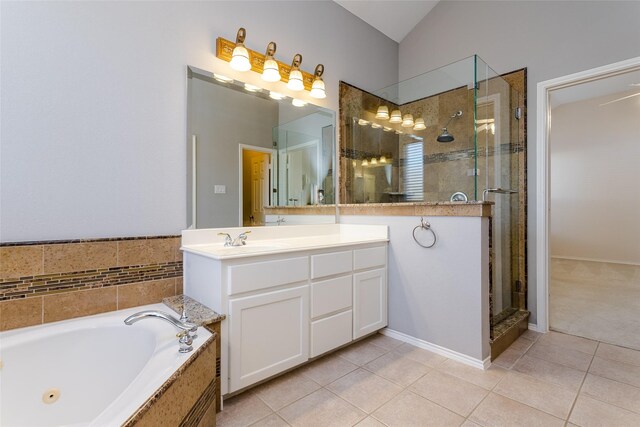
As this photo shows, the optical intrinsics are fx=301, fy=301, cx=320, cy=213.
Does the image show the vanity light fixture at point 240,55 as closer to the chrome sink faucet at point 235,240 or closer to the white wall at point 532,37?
the chrome sink faucet at point 235,240

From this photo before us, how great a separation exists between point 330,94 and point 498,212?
1.82 m

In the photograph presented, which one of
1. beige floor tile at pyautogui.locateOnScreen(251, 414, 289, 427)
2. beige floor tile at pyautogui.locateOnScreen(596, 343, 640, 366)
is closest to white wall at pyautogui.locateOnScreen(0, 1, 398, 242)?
beige floor tile at pyautogui.locateOnScreen(251, 414, 289, 427)

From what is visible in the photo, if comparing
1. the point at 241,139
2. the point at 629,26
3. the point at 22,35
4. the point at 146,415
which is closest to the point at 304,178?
the point at 241,139

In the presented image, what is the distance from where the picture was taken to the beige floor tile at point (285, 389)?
1.68 m

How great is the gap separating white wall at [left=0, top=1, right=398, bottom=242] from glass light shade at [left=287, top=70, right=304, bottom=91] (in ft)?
1.34

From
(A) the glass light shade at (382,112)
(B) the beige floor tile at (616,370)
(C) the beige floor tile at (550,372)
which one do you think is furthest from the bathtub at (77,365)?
(A) the glass light shade at (382,112)

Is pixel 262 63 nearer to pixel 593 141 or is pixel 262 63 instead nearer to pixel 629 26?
pixel 629 26

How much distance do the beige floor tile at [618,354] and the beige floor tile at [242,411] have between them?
7.89 ft

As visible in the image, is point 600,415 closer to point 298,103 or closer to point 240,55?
point 298,103

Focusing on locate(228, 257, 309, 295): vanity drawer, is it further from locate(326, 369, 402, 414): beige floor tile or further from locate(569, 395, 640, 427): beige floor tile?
locate(569, 395, 640, 427): beige floor tile

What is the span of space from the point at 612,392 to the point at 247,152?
9.04 ft

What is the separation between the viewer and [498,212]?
244cm

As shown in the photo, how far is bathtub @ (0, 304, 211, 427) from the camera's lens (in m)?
1.22

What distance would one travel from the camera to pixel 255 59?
7.52 feet
